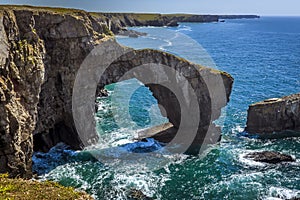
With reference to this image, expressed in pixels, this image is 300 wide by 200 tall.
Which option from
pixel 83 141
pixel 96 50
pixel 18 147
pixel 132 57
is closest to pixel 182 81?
pixel 132 57

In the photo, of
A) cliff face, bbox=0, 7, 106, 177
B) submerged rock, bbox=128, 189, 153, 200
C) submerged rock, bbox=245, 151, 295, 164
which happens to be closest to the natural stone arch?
cliff face, bbox=0, 7, 106, 177

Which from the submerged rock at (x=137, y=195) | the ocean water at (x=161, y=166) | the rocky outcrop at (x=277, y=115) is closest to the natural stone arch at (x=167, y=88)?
the ocean water at (x=161, y=166)

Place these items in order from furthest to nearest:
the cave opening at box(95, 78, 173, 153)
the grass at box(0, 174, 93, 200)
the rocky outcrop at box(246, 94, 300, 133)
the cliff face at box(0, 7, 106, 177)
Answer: the rocky outcrop at box(246, 94, 300, 133) → the cave opening at box(95, 78, 173, 153) → the cliff face at box(0, 7, 106, 177) → the grass at box(0, 174, 93, 200)

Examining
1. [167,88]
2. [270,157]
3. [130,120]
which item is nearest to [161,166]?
[167,88]

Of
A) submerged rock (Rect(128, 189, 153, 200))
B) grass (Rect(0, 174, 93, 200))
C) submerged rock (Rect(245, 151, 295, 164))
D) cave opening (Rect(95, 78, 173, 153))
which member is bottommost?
submerged rock (Rect(128, 189, 153, 200))

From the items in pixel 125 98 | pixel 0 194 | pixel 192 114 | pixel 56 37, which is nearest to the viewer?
pixel 0 194

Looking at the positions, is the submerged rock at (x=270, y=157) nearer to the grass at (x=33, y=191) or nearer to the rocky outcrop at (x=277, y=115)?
the rocky outcrop at (x=277, y=115)

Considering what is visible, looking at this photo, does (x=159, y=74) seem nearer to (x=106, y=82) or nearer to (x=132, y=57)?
(x=132, y=57)

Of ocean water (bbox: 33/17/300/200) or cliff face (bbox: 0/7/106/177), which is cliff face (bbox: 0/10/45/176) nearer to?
cliff face (bbox: 0/7/106/177)
